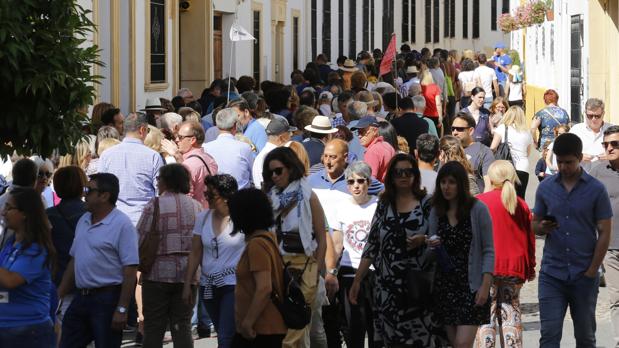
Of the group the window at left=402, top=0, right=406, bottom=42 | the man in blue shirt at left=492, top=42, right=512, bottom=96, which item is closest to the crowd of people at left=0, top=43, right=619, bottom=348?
the man in blue shirt at left=492, top=42, right=512, bottom=96

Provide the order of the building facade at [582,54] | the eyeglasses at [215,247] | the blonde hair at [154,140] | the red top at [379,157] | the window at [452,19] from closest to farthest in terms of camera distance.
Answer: the eyeglasses at [215,247]
the blonde hair at [154,140]
the red top at [379,157]
the building facade at [582,54]
the window at [452,19]

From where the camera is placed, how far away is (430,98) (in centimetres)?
2384

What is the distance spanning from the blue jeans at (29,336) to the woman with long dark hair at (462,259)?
2.50m

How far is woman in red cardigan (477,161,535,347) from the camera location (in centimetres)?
1071

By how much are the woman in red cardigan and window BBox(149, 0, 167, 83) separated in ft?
39.8

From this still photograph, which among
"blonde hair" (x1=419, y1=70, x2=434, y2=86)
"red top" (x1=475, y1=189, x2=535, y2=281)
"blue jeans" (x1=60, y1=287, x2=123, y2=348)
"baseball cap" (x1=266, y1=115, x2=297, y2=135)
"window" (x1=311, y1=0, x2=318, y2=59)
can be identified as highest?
"window" (x1=311, y1=0, x2=318, y2=59)

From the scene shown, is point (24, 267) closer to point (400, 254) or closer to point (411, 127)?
point (400, 254)

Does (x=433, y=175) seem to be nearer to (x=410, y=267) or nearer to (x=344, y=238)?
(x=344, y=238)

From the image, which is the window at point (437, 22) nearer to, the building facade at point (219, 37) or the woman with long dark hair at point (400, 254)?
the building facade at point (219, 37)

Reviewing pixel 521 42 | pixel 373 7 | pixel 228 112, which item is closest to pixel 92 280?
pixel 228 112

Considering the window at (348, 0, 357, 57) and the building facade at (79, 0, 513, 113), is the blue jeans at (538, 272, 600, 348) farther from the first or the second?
the window at (348, 0, 357, 57)

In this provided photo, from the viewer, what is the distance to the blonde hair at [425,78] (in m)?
24.3

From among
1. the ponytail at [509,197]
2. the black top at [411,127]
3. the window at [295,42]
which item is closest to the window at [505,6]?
the window at [295,42]

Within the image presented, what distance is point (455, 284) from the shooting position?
9.45m
